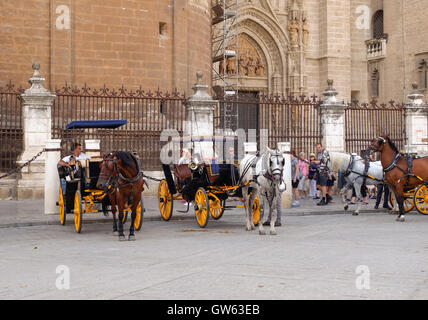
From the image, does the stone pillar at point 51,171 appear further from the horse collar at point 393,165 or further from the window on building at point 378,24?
the window on building at point 378,24

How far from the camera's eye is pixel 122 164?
10.3m

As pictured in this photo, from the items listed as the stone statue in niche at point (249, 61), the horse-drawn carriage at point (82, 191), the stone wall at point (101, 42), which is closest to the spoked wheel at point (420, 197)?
the horse-drawn carriage at point (82, 191)

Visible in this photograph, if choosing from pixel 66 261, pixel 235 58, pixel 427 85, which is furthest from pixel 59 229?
pixel 427 85

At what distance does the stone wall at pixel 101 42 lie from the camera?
20359 millimetres

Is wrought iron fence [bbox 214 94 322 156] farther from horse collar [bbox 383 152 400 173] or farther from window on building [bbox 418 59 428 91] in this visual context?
window on building [bbox 418 59 428 91]

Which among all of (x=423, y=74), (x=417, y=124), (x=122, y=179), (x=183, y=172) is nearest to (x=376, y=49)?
(x=423, y=74)

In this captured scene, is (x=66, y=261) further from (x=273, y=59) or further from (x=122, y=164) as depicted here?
(x=273, y=59)

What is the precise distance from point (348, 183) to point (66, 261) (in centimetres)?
832

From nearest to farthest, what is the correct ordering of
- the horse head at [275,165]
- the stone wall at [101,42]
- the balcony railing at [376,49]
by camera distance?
1. the horse head at [275,165]
2. the stone wall at [101,42]
3. the balcony railing at [376,49]

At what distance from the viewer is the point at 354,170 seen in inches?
574

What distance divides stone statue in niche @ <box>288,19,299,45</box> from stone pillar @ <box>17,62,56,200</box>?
710 inches

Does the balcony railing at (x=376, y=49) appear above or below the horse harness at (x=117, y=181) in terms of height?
above

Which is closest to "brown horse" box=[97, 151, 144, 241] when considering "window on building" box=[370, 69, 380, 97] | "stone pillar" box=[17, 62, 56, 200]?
"stone pillar" box=[17, 62, 56, 200]

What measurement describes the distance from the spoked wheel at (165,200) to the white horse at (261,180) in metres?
1.88
